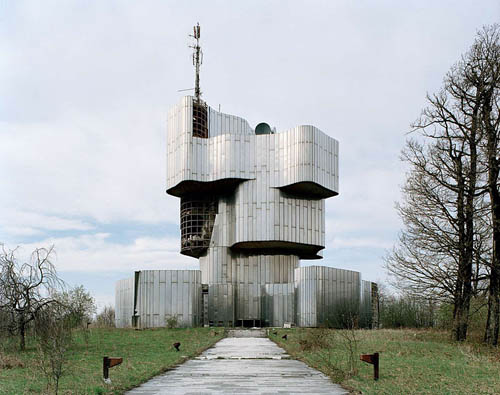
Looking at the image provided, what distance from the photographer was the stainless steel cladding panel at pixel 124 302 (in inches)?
2122

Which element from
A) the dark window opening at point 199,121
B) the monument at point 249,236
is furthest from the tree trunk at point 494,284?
the dark window opening at point 199,121

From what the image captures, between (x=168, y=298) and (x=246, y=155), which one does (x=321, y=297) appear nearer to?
(x=168, y=298)

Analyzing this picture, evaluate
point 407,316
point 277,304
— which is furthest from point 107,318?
point 407,316

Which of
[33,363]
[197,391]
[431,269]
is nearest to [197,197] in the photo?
[431,269]

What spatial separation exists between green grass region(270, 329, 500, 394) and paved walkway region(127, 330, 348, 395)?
→ 0.54m

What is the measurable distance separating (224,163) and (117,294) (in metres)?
15.9

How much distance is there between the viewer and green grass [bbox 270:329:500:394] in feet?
41.6

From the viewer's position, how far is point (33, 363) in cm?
1767

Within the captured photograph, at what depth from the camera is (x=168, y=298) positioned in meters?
51.8

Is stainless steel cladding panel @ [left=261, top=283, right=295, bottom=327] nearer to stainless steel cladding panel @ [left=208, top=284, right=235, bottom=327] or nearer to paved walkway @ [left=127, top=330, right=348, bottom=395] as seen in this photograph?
stainless steel cladding panel @ [left=208, top=284, right=235, bottom=327]

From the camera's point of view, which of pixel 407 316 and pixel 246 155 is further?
pixel 246 155

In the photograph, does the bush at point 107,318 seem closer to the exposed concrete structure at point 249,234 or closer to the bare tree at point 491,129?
the exposed concrete structure at point 249,234

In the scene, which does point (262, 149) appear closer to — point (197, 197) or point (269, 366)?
point (197, 197)

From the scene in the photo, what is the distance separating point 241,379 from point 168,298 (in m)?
38.2
